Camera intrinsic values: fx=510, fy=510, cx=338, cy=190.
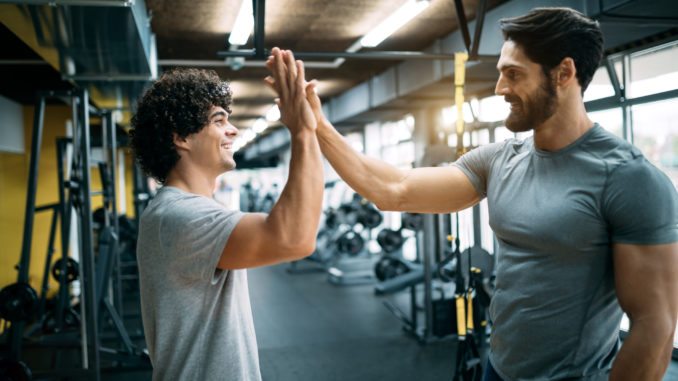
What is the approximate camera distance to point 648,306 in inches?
41.1

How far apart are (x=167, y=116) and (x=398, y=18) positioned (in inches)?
113

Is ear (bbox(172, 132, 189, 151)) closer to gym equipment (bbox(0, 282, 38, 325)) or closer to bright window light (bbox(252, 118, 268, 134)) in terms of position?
gym equipment (bbox(0, 282, 38, 325))

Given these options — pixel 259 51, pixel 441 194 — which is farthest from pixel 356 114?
pixel 441 194

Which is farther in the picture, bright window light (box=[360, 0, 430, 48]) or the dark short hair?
bright window light (box=[360, 0, 430, 48])

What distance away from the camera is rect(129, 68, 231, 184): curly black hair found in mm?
1164

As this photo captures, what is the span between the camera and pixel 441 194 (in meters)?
1.48

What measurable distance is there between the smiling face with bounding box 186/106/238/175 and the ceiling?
87 centimetres

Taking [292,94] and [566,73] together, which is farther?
[566,73]

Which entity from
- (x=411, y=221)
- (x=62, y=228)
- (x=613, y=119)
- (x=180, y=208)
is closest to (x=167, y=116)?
(x=180, y=208)

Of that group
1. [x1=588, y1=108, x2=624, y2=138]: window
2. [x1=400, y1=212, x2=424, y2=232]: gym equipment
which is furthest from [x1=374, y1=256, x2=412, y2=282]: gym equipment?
[x1=588, y1=108, x2=624, y2=138]: window

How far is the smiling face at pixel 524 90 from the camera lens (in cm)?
122

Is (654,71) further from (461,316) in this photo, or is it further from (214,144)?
(214,144)

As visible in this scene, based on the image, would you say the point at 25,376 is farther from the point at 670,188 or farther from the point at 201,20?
the point at 670,188

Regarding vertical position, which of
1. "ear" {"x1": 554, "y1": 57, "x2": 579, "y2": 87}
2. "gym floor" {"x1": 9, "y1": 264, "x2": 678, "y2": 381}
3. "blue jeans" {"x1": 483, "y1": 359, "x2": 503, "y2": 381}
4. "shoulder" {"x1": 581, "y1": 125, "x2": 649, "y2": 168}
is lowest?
"gym floor" {"x1": 9, "y1": 264, "x2": 678, "y2": 381}
